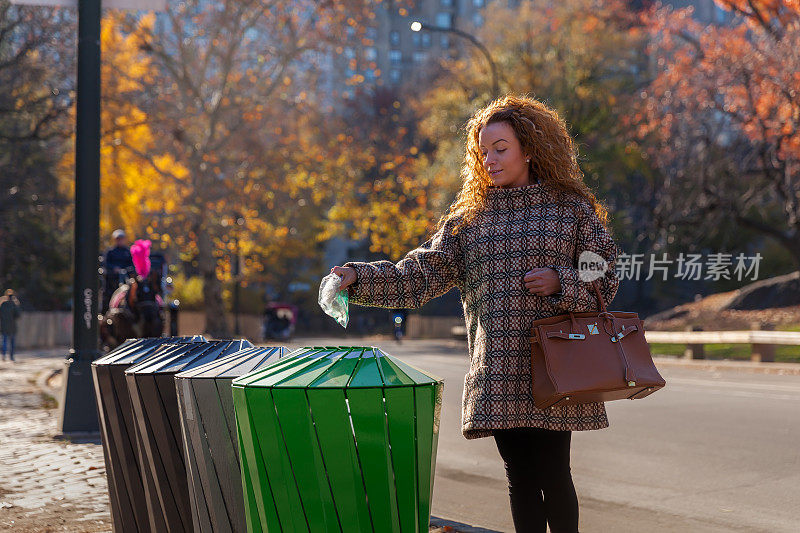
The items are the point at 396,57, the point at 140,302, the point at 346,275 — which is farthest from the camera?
the point at 396,57

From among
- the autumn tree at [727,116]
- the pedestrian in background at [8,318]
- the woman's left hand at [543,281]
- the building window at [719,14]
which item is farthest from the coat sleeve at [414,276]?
the building window at [719,14]

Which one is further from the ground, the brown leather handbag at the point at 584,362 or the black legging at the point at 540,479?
the brown leather handbag at the point at 584,362

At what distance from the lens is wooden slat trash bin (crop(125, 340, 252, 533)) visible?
3941 mm

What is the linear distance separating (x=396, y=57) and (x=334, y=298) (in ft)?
334

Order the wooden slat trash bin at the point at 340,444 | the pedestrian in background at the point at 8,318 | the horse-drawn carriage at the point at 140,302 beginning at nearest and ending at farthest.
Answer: the wooden slat trash bin at the point at 340,444, the horse-drawn carriage at the point at 140,302, the pedestrian in background at the point at 8,318

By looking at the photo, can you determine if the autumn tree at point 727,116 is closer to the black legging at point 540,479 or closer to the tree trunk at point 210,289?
the tree trunk at point 210,289

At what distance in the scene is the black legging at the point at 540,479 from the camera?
367cm

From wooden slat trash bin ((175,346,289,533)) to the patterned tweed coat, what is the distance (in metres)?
0.57

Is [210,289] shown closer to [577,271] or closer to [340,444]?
[577,271]

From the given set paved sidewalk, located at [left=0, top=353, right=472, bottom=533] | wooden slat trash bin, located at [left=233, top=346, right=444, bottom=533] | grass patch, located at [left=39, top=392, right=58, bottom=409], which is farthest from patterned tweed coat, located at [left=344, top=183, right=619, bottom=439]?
grass patch, located at [left=39, top=392, right=58, bottom=409]

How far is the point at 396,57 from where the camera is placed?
103562 mm

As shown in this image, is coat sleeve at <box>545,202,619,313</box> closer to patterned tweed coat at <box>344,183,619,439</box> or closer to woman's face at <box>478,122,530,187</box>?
patterned tweed coat at <box>344,183,619,439</box>

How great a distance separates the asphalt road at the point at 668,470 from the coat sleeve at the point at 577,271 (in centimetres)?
250

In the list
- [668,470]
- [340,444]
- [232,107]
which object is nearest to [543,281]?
[340,444]
